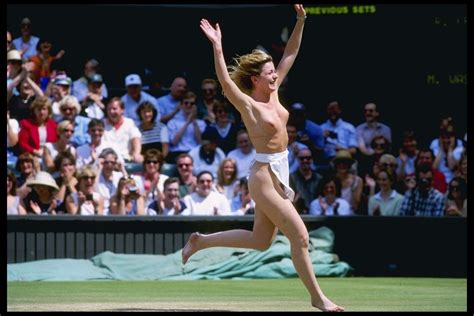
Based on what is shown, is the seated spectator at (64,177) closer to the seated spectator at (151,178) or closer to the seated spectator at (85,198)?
the seated spectator at (85,198)

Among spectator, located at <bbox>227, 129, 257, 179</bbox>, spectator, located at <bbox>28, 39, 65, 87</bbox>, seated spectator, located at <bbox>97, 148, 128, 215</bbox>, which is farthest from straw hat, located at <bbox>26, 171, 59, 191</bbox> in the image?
spectator, located at <bbox>227, 129, 257, 179</bbox>

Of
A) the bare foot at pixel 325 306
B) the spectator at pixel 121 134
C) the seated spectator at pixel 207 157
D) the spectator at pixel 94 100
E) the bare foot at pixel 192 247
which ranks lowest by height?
the bare foot at pixel 325 306

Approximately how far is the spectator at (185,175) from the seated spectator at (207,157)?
0.22 m

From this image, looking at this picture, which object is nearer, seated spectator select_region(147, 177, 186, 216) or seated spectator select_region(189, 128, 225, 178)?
seated spectator select_region(147, 177, 186, 216)

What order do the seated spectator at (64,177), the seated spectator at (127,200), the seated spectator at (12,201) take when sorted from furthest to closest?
the seated spectator at (64,177), the seated spectator at (127,200), the seated spectator at (12,201)

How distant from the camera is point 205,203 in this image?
16984mm

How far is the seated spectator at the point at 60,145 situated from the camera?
56.8 ft

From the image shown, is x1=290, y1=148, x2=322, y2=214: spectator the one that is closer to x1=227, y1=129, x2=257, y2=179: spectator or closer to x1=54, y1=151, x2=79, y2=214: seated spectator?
x1=227, y1=129, x2=257, y2=179: spectator

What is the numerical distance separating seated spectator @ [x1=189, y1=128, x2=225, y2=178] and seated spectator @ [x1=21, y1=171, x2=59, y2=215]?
2.06 m

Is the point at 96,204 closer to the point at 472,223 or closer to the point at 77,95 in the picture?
the point at 77,95

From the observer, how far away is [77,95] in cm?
1866

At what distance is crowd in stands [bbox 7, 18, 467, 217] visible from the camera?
16.9 metres

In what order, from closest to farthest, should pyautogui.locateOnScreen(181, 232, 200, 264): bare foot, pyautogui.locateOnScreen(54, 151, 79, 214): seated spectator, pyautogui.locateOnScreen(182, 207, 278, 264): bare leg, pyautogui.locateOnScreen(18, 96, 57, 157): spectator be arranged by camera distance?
pyautogui.locateOnScreen(182, 207, 278, 264): bare leg, pyautogui.locateOnScreen(181, 232, 200, 264): bare foot, pyautogui.locateOnScreen(54, 151, 79, 214): seated spectator, pyautogui.locateOnScreen(18, 96, 57, 157): spectator

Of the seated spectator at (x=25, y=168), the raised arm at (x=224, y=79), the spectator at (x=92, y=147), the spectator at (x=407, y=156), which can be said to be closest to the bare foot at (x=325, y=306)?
the raised arm at (x=224, y=79)
